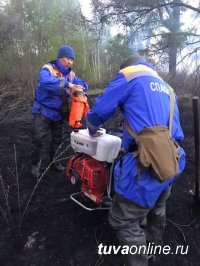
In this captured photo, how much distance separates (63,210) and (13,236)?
28.7 inches

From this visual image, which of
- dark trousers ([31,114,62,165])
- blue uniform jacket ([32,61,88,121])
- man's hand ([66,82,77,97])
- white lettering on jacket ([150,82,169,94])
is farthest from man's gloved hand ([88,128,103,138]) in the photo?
dark trousers ([31,114,62,165])

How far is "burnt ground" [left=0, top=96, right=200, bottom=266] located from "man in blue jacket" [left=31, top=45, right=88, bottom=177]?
0.41m

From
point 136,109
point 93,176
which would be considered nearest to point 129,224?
point 93,176

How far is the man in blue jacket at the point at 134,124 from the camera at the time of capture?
2465mm

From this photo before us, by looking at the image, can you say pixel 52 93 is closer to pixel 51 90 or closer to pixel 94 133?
pixel 51 90

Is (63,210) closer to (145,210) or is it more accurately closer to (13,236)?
(13,236)

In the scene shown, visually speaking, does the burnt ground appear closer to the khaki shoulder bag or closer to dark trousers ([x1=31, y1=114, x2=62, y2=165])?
dark trousers ([x1=31, y1=114, x2=62, y2=165])

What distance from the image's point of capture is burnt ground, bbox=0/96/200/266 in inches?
120

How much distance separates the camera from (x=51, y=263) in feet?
9.73

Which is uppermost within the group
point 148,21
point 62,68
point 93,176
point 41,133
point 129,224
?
point 148,21

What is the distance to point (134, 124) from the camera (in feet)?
8.18

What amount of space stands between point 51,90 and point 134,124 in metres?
2.08

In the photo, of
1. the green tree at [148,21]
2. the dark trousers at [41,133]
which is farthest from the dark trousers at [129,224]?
the green tree at [148,21]

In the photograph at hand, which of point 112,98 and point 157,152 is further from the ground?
point 112,98
